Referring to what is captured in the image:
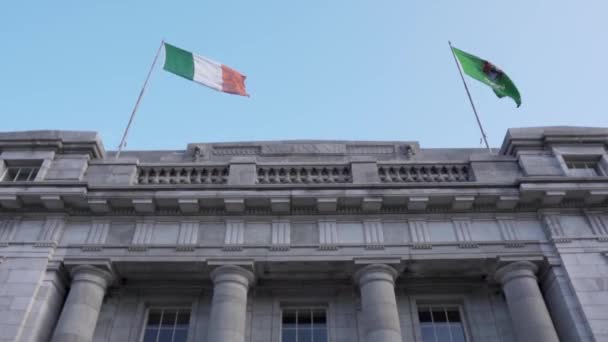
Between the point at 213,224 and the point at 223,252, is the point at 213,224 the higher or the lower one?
the higher one

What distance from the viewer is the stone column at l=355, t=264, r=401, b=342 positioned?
1577 cm

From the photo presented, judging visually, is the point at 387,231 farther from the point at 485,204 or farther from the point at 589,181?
the point at 589,181

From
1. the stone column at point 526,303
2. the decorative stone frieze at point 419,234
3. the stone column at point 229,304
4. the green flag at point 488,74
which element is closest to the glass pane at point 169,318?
the stone column at point 229,304

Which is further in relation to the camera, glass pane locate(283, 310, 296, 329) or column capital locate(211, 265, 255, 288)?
glass pane locate(283, 310, 296, 329)

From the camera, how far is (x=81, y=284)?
666 inches

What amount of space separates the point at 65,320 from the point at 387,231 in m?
9.91

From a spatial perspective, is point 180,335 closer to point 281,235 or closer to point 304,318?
point 304,318

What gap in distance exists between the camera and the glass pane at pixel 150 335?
17478 mm

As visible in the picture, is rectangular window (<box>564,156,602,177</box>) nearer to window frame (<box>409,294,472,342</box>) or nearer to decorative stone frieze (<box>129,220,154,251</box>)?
window frame (<box>409,294,472,342</box>)

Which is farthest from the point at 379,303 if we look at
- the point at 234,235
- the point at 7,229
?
the point at 7,229

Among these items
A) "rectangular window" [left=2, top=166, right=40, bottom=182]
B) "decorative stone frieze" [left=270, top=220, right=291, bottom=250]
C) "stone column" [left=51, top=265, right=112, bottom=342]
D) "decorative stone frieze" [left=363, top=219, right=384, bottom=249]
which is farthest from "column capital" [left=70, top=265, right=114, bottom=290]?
"decorative stone frieze" [left=363, top=219, right=384, bottom=249]

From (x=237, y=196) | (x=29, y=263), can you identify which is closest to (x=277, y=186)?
(x=237, y=196)

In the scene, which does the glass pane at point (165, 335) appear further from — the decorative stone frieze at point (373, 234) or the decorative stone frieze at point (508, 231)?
the decorative stone frieze at point (508, 231)

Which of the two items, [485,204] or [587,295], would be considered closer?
[587,295]
